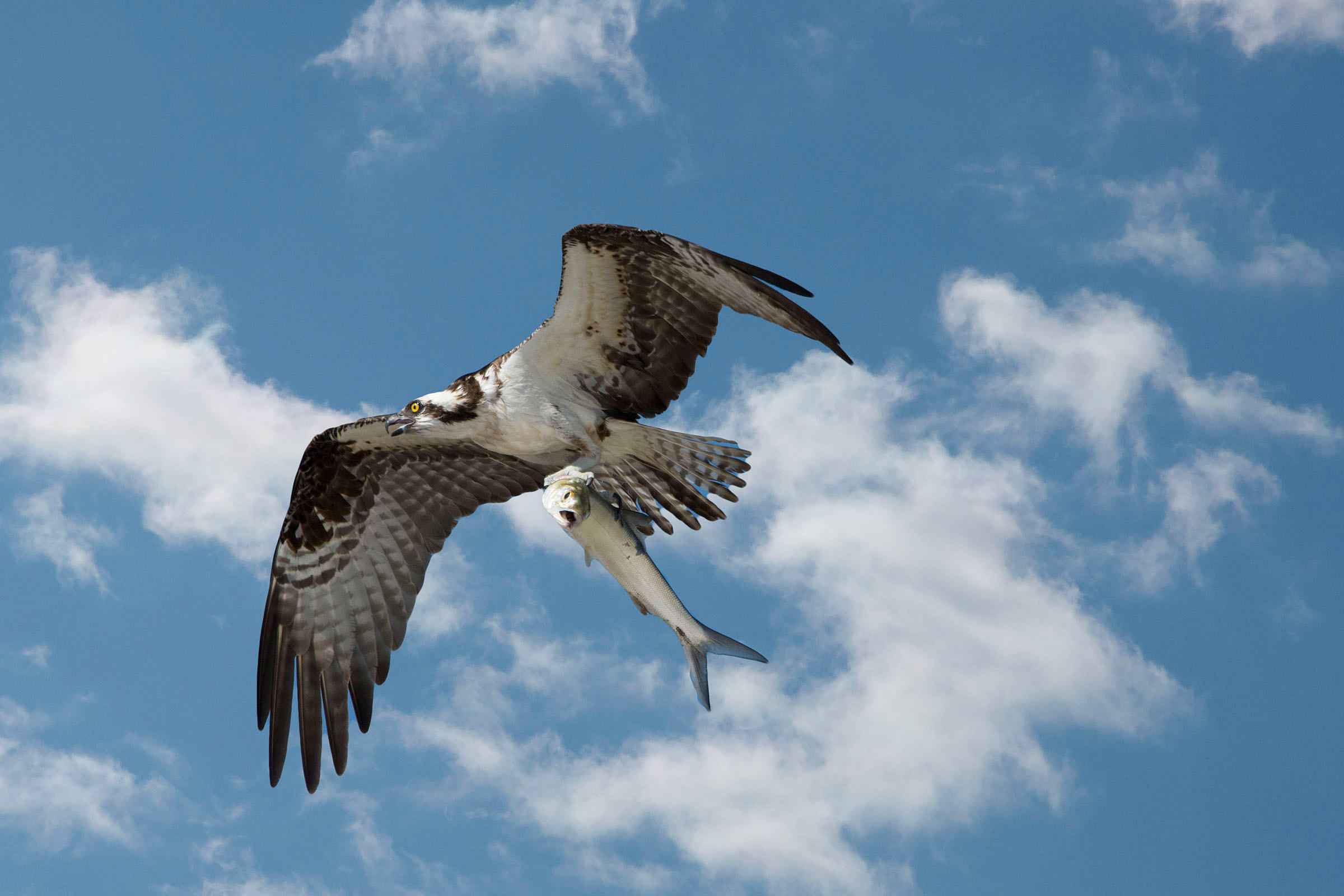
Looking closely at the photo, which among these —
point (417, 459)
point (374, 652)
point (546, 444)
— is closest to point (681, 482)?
point (546, 444)

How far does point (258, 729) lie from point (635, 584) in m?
3.90

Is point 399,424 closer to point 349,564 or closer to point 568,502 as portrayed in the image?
point 349,564

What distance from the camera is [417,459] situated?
35.4 feet

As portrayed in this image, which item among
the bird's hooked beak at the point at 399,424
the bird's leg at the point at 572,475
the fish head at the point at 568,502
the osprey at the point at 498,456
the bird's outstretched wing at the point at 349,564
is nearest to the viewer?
the fish head at the point at 568,502

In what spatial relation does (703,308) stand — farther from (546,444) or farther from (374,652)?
(374,652)

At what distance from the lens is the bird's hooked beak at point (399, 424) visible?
386 inches

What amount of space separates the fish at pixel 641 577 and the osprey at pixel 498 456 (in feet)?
1.25

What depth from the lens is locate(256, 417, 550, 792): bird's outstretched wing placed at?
424 inches

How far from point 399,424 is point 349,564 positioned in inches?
75.1

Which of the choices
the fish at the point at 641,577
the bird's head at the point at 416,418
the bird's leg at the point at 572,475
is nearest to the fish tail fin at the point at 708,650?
the fish at the point at 641,577

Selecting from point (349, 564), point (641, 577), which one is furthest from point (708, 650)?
point (349, 564)

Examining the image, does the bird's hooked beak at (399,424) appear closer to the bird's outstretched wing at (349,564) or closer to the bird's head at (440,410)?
the bird's head at (440,410)

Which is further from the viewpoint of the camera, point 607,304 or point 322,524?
point 322,524

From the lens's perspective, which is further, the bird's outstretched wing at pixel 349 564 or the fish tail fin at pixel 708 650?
the bird's outstretched wing at pixel 349 564
